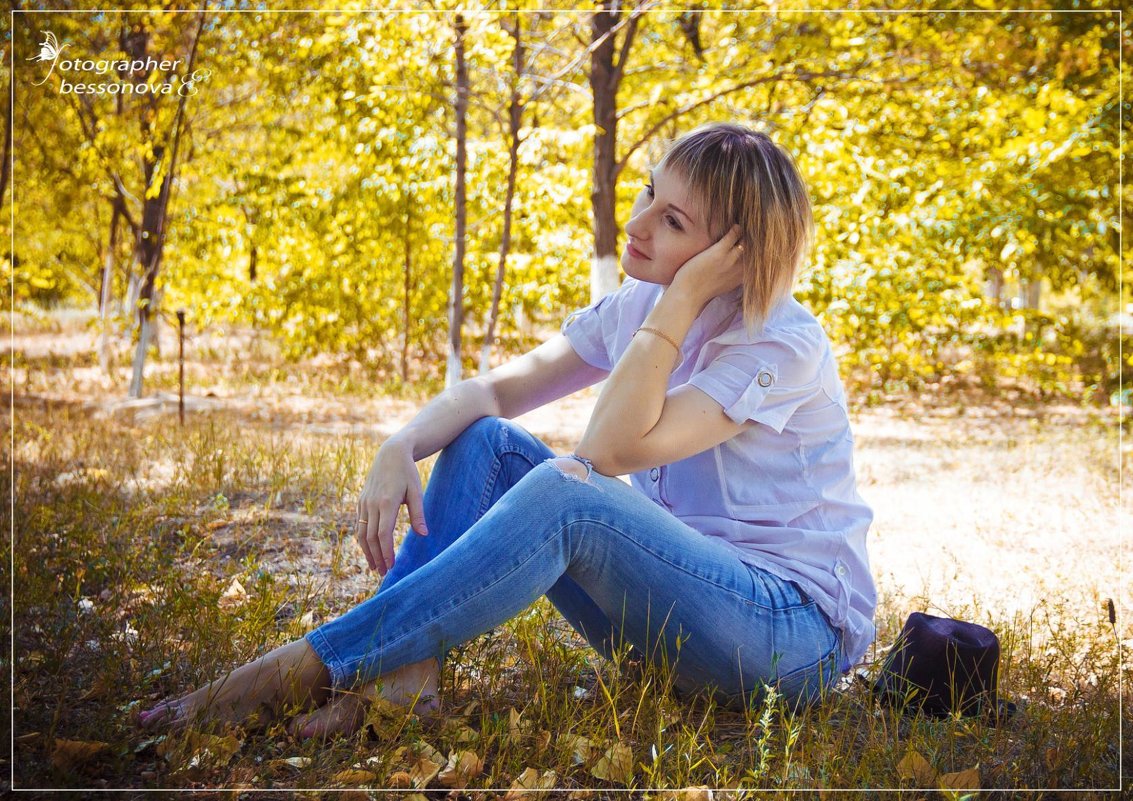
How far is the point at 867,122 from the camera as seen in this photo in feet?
31.2

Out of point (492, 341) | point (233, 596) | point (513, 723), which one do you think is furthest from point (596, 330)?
→ point (492, 341)

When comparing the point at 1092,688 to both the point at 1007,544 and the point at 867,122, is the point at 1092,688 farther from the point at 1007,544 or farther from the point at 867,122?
the point at 867,122

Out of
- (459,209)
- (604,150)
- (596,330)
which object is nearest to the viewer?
(596,330)

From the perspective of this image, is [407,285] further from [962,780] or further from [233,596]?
[962,780]

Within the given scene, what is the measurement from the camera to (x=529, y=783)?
1.80m

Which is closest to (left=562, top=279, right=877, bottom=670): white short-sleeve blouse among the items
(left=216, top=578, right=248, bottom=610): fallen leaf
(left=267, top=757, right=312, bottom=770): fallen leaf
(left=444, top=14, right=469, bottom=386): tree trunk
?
(left=267, top=757, right=312, bottom=770): fallen leaf

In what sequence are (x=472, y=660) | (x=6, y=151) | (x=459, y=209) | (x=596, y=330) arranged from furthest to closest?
(x=459, y=209), (x=6, y=151), (x=596, y=330), (x=472, y=660)

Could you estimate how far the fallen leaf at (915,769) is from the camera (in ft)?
5.94

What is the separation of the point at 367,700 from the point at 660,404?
827 mm

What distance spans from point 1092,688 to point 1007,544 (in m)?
1.78

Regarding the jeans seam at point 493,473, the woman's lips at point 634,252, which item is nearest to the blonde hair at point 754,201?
the woman's lips at point 634,252

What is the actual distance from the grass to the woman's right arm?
371mm

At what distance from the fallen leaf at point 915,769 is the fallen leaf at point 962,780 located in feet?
0.08

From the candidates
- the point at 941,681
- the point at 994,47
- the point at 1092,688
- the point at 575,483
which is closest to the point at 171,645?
the point at 575,483
